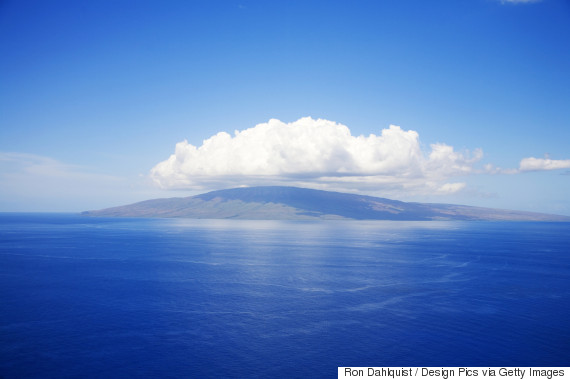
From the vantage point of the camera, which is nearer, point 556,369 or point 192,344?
point 556,369

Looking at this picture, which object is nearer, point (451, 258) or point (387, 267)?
point (387, 267)

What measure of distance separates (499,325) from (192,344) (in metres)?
58.9

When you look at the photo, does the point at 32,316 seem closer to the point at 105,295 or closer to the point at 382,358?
the point at 105,295

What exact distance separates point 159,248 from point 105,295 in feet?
347

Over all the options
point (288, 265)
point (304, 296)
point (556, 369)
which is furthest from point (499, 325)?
point (288, 265)

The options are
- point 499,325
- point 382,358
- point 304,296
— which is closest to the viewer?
point 382,358

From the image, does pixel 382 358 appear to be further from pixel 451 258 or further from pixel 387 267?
pixel 451 258

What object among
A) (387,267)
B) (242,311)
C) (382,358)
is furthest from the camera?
(387,267)

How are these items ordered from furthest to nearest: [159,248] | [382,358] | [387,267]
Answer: [159,248] → [387,267] → [382,358]

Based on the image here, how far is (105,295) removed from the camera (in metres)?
91.5

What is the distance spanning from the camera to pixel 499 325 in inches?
2707

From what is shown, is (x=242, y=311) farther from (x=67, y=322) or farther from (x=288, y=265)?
(x=288, y=265)

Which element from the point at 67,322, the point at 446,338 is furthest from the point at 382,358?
the point at 67,322

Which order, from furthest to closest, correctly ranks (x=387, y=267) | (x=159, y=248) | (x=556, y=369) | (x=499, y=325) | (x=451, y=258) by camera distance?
(x=159, y=248)
(x=451, y=258)
(x=387, y=267)
(x=499, y=325)
(x=556, y=369)
